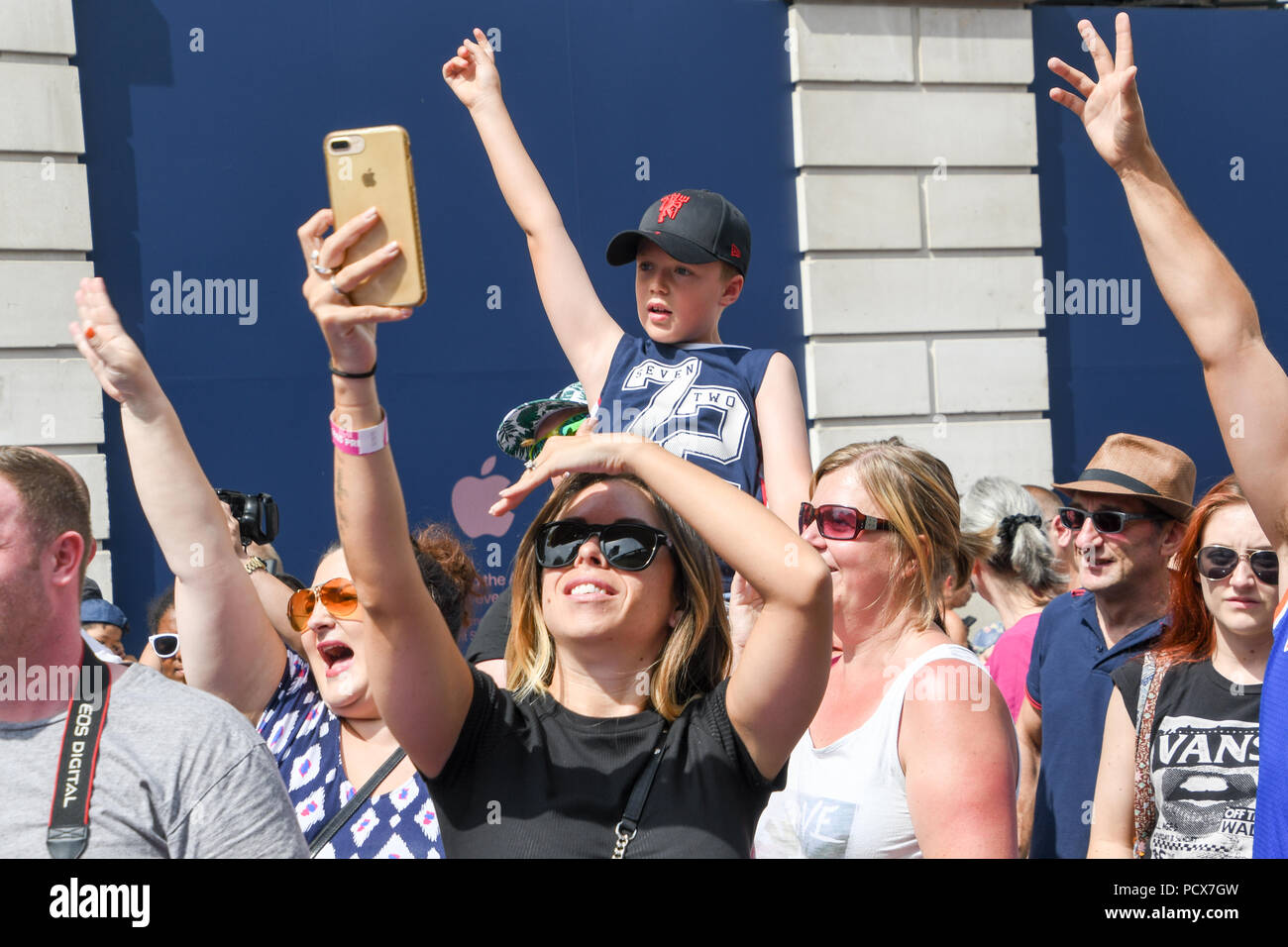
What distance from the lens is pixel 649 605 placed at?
2.50 m

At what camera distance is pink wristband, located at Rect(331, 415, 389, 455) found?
204 cm

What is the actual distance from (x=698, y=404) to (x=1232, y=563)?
1341 millimetres

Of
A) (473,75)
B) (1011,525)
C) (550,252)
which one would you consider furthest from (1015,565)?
(473,75)

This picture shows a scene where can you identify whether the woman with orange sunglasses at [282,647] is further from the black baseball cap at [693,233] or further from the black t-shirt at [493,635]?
the black baseball cap at [693,233]

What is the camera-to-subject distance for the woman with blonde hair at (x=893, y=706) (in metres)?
2.54

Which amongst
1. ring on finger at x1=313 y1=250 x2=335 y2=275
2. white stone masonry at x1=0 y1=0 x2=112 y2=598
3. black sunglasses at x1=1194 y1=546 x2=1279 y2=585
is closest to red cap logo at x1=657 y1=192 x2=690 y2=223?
Answer: black sunglasses at x1=1194 y1=546 x2=1279 y2=585

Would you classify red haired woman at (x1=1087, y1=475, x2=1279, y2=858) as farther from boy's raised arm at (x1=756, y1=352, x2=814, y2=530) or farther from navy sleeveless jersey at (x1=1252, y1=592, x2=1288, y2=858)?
boy's raised arm at (x1=756, y1=352, x2=814, y2=530)

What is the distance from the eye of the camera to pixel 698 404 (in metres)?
3.46

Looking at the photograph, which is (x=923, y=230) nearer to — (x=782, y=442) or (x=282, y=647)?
(x=782, y=442)

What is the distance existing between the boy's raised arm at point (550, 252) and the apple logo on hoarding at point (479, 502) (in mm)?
3744

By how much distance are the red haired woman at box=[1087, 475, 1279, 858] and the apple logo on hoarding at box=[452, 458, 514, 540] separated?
4.75m
